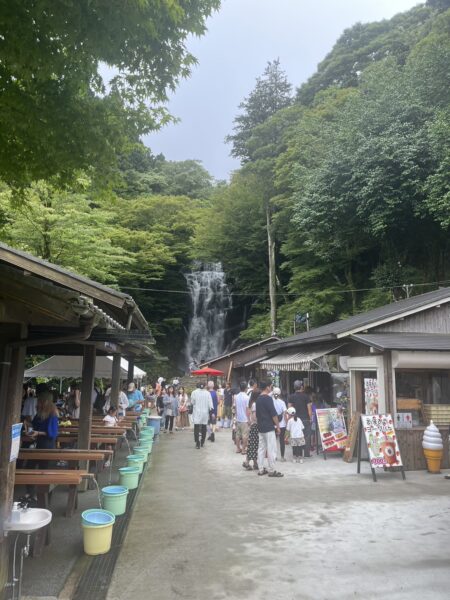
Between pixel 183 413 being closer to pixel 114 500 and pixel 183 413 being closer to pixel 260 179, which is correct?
pixel 114 500

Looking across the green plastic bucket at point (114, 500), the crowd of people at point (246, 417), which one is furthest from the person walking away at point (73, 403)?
the green plastic bucket at point (114, 500)

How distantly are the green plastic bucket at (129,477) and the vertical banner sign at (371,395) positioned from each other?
5.70 meters

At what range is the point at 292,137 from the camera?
30.9 m

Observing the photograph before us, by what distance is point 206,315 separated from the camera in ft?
127

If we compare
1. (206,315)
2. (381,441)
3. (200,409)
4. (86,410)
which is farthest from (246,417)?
(206,315)

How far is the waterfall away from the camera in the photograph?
38094 millimetres

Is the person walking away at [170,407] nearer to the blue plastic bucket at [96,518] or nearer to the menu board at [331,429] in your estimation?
the menu board at [331,429]

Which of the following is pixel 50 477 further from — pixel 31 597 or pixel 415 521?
pixel 415 521

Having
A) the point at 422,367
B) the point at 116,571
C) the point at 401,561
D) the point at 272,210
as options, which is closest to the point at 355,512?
the point at 401,561

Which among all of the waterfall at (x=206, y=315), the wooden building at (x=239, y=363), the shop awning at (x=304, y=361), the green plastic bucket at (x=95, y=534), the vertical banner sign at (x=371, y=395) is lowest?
the green plastic bucket at (x=95, y=534)

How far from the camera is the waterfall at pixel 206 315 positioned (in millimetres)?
38094

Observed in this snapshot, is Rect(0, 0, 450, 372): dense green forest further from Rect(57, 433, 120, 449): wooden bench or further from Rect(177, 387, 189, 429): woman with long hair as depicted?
Rect(177, 387, 189, 429): woman with long hair

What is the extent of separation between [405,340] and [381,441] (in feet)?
8.85

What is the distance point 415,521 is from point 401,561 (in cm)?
152
